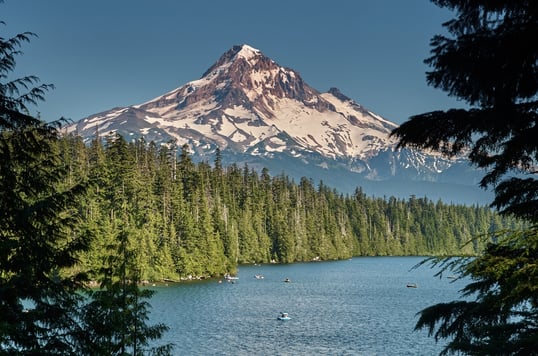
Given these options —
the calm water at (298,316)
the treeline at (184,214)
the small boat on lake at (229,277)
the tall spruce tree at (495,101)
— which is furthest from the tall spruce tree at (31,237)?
the small boat on lake at (229,277)

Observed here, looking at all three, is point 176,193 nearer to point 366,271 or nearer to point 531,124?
point 366,271

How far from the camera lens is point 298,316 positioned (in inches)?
2427

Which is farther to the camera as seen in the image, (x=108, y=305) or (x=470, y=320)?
(x=108, y=305)

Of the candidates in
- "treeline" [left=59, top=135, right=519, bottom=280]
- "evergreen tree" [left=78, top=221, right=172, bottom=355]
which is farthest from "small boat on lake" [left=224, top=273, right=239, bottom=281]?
"evergreen tree" [left=78, top=221, right=172, bottom=355]

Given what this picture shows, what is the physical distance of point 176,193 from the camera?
108500mm

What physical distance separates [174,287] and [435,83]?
80.2 meters

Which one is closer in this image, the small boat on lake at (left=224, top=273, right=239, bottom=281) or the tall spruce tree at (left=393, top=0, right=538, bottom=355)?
the tall spruce tree at (left=393, top=0, right=538, bottom=355)

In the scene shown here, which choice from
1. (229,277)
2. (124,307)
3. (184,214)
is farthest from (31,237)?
(184,214)

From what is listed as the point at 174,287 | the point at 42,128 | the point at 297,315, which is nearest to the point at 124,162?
the point at 174,287

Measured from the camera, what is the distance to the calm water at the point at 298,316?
44938 millimetres

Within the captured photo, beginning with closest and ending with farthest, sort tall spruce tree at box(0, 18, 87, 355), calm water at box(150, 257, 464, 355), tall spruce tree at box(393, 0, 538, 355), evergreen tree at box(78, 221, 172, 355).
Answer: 1. tall spruce tree at box(393, 0, 538, 355)
2. tall spruce tree at box(0, 18, 87, 355)
3. evergreen tree at box(78, 221, 172, 355)
4. calm water at box(150, 257, 464, 355)

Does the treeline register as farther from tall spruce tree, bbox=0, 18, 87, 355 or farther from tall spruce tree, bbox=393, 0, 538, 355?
tall spruce tree, bbox=393, 0, 538, 355

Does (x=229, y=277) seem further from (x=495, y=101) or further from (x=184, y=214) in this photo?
(x=495, y=101)

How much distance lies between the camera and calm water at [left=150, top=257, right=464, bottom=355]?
44.9 metres
